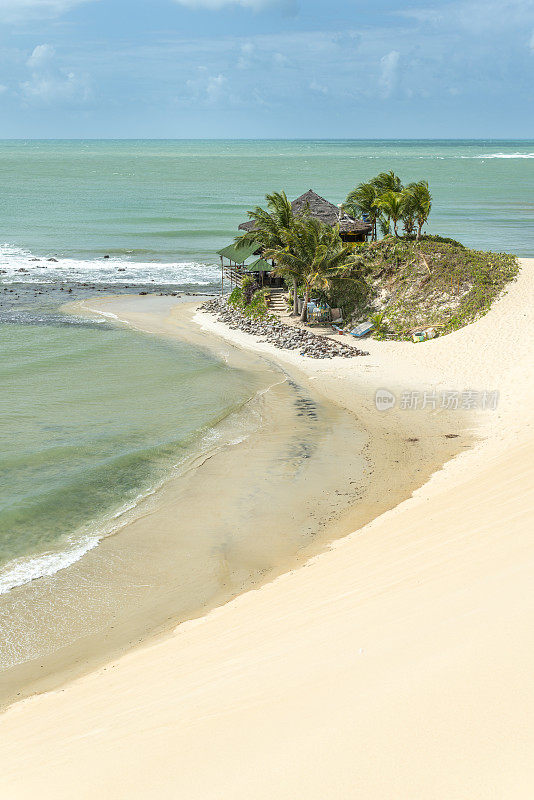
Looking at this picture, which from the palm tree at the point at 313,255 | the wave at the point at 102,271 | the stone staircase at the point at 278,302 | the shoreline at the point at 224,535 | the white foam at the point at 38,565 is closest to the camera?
the shoreline at the point at 224,535

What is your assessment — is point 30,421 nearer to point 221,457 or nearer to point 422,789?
point 221,457

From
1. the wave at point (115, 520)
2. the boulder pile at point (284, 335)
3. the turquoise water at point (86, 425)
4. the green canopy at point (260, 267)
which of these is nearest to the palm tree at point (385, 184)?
the green canopy at point (260, 267)

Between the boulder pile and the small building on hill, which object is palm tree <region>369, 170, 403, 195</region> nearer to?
the small building on hill

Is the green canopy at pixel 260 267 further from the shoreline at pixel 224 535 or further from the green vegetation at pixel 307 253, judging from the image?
the shoreline at pixel 224 535

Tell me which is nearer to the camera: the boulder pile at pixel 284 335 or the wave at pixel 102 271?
the boulder pile at pixel 284 335

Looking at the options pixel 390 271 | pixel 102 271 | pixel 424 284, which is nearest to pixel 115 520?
pixel 424 284

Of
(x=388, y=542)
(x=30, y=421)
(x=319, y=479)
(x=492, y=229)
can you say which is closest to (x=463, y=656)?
(x=388, y=542)
